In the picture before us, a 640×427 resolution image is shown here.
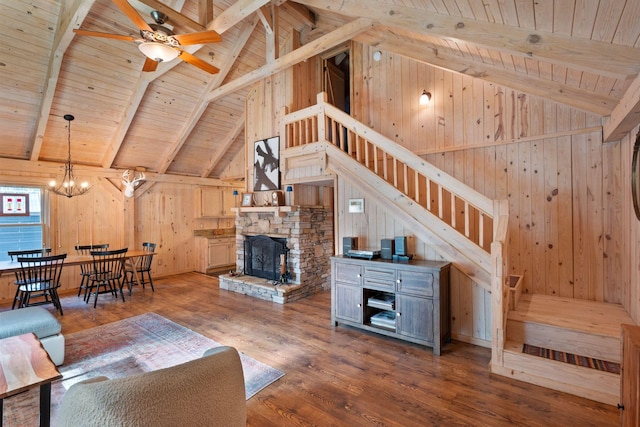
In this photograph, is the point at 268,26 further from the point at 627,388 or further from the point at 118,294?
the point at 627,388

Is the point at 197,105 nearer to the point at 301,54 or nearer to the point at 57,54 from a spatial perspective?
the point at 57,54

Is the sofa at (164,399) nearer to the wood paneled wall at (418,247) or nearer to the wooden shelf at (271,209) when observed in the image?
the wood paneled wall at (418,247)

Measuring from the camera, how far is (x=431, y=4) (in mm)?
2582

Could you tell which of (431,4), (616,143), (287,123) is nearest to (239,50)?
(287,123)

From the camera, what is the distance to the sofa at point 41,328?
2.75 metres

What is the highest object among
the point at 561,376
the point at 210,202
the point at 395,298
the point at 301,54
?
the point at 301,54

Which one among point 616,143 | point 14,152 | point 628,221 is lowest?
point 628,221

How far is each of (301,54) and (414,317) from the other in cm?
429

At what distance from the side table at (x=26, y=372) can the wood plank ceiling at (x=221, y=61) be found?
3.60m

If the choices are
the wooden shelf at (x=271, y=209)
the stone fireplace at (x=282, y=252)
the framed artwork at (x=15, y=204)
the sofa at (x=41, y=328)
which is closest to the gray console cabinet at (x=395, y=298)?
the stone fireplace at (x=282, y=252)

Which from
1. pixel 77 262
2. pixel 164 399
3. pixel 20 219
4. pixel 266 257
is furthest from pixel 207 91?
pixel 164 399

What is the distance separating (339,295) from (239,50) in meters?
4.87

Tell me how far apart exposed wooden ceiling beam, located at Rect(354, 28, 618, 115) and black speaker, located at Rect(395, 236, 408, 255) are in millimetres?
2120

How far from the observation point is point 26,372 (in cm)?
177
